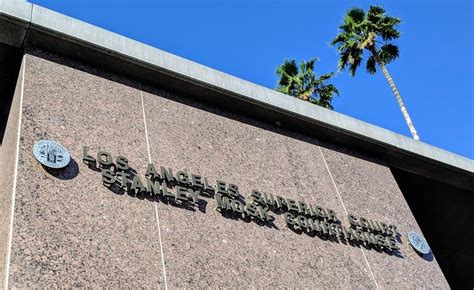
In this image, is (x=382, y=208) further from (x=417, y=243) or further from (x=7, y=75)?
(x=7, y=75)

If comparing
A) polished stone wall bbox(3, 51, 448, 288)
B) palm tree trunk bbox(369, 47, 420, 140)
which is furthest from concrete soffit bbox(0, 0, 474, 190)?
palm tree trunk bbox(369, 47, 420, 140)

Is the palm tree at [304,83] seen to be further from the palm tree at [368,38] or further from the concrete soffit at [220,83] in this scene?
the concrete soffit at [220,83]

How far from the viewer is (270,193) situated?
5535 millimetres

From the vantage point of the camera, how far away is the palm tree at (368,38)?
753 inches

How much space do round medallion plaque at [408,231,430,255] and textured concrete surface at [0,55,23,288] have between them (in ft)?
14.1

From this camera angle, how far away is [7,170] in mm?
4391

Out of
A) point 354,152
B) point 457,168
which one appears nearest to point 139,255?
point 354,152

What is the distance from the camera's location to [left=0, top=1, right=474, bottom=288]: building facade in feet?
13.1

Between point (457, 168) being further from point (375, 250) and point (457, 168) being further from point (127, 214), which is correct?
point (127, 214)

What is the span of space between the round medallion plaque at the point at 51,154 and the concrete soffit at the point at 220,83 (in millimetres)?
1304

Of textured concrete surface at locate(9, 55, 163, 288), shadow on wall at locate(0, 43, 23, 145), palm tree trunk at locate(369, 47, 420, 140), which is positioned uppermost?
palm tree trunk at locate(369, 47, 420, 140)

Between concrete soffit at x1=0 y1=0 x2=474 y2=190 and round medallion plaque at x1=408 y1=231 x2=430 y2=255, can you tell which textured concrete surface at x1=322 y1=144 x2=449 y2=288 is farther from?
concrete soffit at x1=0 y1=0 x2=474 y2=190

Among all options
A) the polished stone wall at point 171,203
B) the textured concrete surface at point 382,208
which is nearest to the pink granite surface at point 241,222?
the polished stone wall at point 171,203

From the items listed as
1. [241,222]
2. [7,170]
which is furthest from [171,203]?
[7,170]
